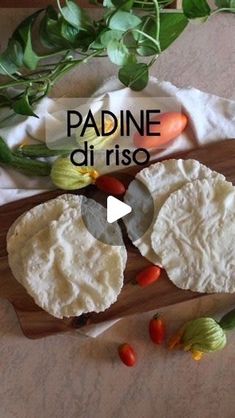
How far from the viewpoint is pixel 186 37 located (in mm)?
1346

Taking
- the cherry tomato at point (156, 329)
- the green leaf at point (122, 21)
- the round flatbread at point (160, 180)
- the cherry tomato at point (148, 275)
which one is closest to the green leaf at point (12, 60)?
the green leaf at point (122, 21)

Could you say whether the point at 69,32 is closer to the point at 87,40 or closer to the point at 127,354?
the point at 87,40

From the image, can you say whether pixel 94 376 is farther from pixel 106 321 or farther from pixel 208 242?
pixel 208 242

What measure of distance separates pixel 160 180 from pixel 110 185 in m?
0.10

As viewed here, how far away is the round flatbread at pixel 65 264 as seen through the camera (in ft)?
3.92

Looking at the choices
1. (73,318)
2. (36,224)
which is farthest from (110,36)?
(73,318)

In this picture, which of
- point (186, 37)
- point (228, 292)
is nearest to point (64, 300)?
point (228, 292)

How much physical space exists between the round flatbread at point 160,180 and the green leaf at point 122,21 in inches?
11.3

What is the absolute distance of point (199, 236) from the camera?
1.22 metres

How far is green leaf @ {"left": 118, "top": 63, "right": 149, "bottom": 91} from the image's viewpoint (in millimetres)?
1164

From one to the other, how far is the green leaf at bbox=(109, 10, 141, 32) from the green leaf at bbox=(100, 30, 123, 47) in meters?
0.01

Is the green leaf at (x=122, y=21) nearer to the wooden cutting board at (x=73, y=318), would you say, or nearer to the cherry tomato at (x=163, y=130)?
the cherry tomato at (x=163, y=130)

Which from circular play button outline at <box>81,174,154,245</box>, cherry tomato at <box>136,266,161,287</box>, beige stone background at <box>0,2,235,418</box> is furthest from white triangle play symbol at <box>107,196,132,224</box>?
beige stone background at <box>0,2,235,418</box>

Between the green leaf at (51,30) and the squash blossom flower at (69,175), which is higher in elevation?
the green leaf at (51,30)
